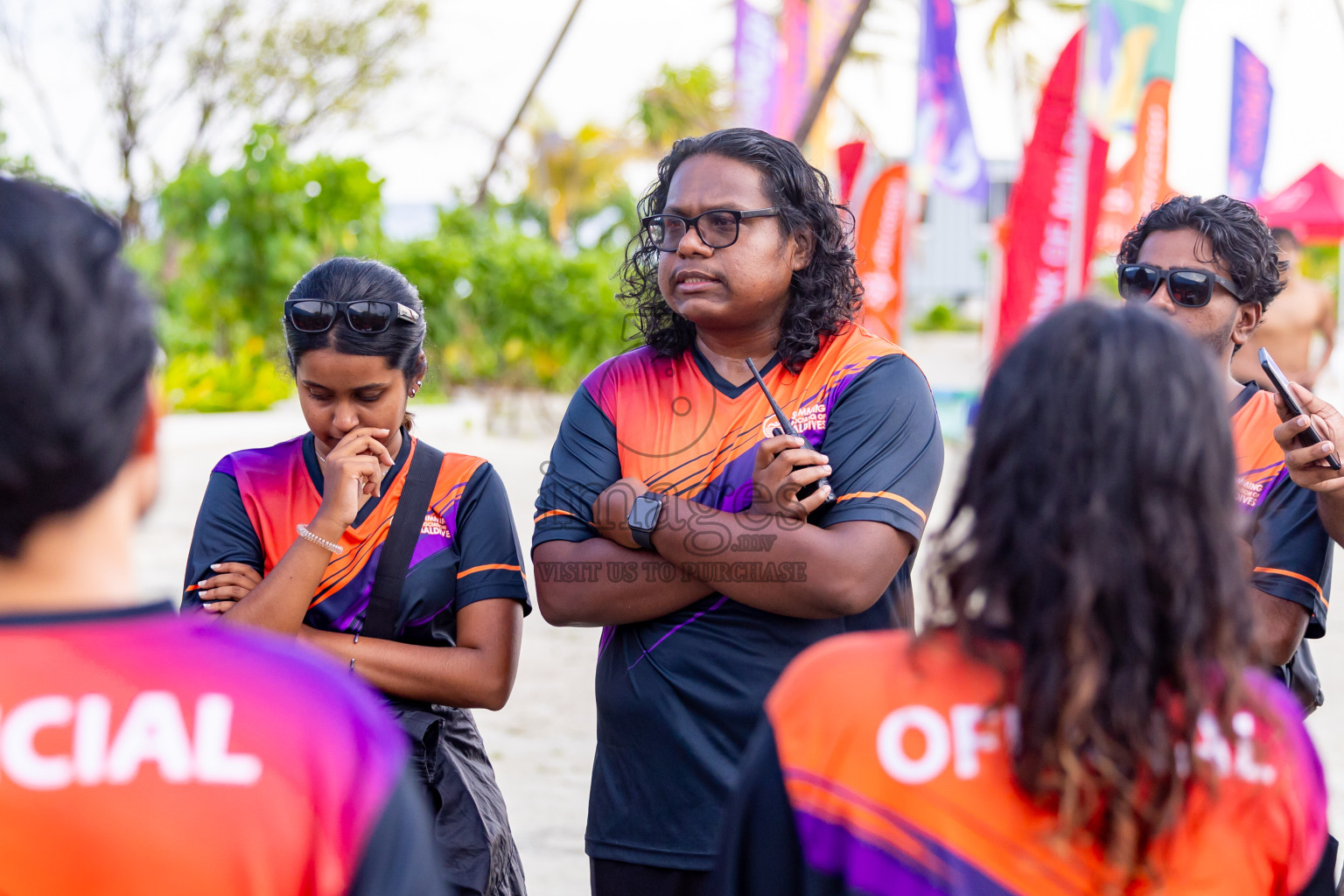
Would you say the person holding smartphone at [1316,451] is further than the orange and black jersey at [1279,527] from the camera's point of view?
No

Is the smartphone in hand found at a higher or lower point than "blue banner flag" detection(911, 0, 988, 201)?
lower

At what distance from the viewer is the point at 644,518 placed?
232 centimetres

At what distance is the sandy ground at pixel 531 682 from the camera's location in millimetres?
4320

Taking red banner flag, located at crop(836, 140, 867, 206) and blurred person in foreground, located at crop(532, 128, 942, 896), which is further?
red banner flag, located at crop(836, 140, 867, 206)

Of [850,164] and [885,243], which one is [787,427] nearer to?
[885,243]

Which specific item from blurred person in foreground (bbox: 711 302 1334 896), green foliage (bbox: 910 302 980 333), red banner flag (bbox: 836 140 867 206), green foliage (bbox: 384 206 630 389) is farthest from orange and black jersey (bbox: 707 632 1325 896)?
green foliage (bbox: 910 302 980 333)

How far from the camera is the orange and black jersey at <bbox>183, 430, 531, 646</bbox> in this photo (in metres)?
2.43

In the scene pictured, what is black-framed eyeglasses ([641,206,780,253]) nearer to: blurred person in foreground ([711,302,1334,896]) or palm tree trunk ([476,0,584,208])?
blurred person in foreground ([711,302,1334,896])

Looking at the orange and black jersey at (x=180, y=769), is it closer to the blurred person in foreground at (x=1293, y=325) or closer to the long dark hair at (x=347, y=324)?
the long dark hair at (x=347, y=324)

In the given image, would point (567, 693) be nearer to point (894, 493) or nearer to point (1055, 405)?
point (894, 493)

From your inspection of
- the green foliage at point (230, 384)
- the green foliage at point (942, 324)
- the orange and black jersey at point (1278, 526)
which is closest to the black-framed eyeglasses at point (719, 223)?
the orange and black jersey at point (1278, 526)

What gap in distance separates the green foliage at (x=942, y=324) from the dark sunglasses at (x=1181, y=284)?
4251 cm

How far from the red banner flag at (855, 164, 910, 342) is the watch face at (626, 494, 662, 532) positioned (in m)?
13.1

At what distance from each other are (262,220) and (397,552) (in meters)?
11.4
